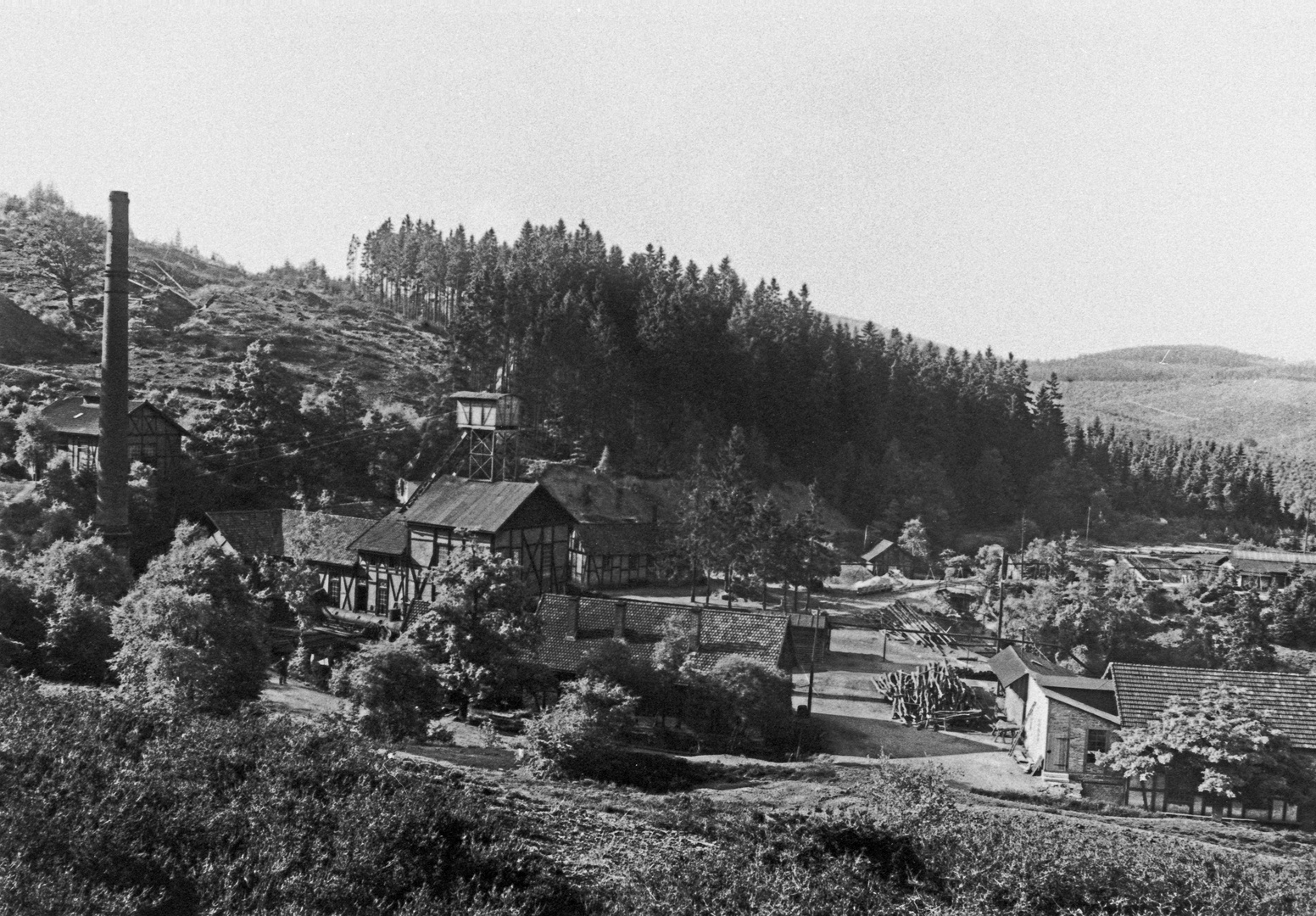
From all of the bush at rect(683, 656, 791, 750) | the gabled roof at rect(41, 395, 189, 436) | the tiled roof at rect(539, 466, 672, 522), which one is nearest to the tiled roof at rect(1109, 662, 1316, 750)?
the bush at rect(683, 656, 791, 750)

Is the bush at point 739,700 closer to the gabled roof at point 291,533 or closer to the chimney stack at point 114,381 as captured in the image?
the gabled roof at point 291,533

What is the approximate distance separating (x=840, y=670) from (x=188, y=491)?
33.6 meters

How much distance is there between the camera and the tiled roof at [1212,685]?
27469 millimetres

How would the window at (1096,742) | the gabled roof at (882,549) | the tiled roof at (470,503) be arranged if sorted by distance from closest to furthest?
the window at (1096,742) < the tiled roof at (470,503) < the gabled roof at (882,549)

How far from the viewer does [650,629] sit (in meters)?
36.0

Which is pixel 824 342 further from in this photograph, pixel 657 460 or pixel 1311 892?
pixel 1311 892

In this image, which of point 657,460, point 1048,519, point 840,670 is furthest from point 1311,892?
point 1048,519

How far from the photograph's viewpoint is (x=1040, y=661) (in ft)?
123

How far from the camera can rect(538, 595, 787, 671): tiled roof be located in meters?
33.4

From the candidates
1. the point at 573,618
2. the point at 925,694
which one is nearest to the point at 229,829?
the point at 573,618

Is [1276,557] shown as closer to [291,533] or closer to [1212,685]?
[1212,685]

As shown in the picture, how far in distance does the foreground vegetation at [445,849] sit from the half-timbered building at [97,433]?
3271cm

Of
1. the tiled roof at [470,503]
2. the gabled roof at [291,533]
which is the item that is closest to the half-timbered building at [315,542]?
the gabled roof at [291,533]

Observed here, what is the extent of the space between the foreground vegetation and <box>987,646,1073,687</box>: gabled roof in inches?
580
